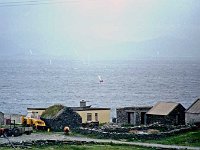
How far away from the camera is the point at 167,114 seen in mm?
59062

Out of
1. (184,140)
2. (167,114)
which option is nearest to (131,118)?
(167,114)

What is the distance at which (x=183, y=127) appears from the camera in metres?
52.8

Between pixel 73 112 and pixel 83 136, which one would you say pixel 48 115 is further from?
pixel 83 136

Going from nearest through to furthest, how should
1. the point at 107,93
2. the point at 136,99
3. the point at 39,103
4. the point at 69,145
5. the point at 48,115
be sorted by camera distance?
the point at 69,145 < the point at 48,115 < the point at 39,103 < the point at 136,99 < the point at 107,93

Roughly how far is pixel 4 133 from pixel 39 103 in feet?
305

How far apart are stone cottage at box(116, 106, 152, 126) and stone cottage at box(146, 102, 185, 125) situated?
1.99m

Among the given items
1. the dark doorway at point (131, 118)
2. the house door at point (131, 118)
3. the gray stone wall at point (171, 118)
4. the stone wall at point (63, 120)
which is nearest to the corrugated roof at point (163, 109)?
Result: the gray stone wall at point (171, 118)

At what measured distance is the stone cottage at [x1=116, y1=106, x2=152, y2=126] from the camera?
62.9 meters

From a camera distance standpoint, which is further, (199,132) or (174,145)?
(199,132)

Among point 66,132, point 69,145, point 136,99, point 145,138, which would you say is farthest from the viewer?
point 136,99

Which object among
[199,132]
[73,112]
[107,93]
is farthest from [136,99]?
[199,132]

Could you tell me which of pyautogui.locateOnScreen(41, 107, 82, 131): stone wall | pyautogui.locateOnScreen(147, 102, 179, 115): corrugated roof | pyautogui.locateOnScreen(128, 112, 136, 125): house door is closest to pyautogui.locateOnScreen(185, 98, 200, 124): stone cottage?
pyautogui.locateOnScreen(147, 102, 179, 115): corrugated roof

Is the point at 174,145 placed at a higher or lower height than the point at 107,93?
lower

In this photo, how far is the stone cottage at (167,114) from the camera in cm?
→ 5928
